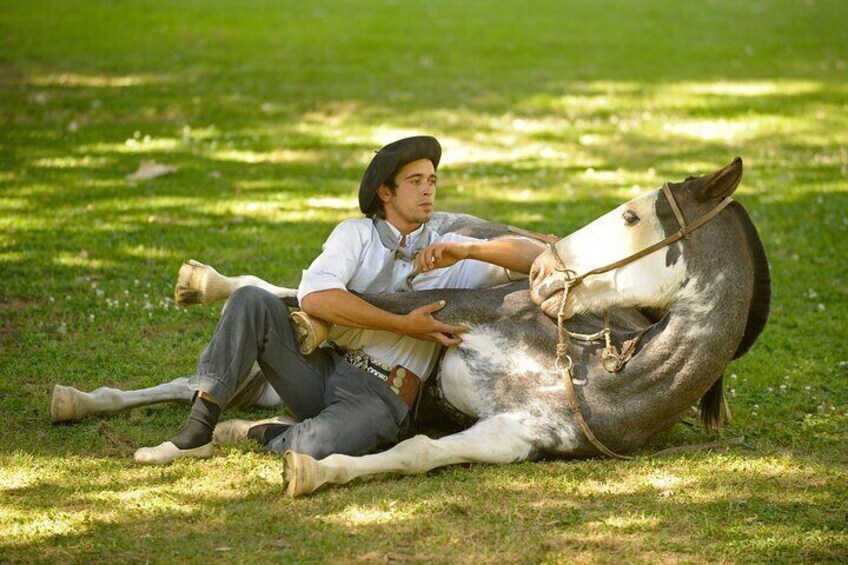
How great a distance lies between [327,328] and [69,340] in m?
2.76

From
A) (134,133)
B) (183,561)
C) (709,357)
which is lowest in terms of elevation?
(183,561)

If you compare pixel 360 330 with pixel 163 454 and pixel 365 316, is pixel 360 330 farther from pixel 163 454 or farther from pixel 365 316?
pixel 163 454

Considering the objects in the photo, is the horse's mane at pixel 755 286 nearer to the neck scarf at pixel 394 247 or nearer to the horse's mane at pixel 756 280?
the horse's mane at pixel 756 280

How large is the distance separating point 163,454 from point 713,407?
2997 millimetres

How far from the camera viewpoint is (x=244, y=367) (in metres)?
6.32

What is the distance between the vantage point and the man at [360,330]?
6227 millimetres

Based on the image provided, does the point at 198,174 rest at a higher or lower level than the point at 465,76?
lower

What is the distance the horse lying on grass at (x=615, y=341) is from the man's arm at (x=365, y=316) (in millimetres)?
286

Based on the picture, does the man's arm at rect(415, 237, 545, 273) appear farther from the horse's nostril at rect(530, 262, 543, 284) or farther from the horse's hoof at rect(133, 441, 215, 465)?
the horse's hoof at rect(133, 441, 215, 465)

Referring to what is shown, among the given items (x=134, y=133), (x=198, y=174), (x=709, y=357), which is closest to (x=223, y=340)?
(x=709, y=357)

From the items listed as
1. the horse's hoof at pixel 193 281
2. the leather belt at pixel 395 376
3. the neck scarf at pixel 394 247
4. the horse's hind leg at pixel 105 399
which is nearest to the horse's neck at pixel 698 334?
the leather belt at pixel 395 376

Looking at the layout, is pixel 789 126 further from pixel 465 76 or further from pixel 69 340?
pixel 69 340

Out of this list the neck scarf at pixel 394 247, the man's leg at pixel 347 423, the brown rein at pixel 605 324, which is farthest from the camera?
the neck scarf at pixel 394 247

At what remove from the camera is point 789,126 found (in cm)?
1595
